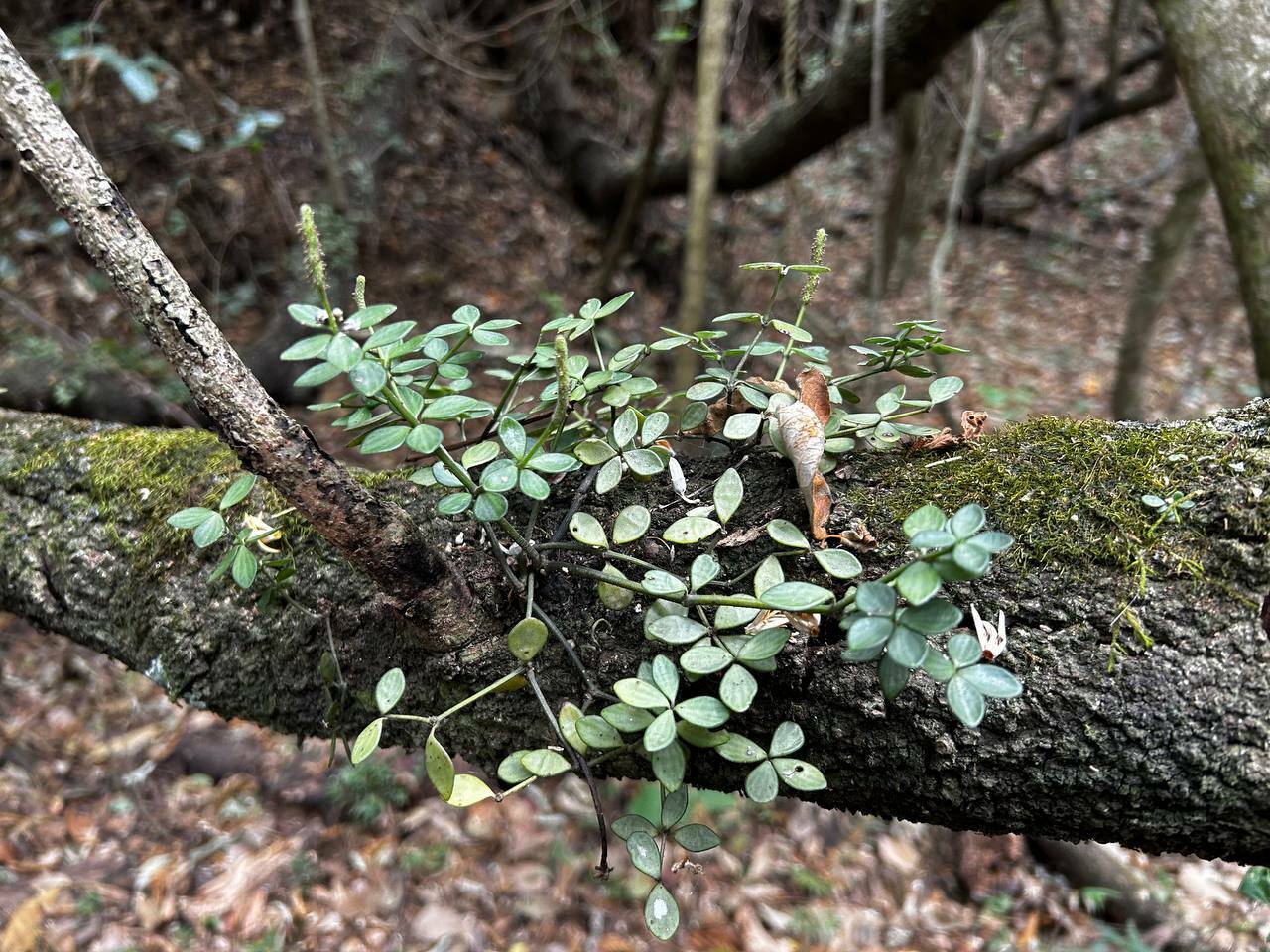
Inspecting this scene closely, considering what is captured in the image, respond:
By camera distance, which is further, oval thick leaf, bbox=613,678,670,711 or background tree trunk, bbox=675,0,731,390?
background tree trunk, bbox=675,0,731,390

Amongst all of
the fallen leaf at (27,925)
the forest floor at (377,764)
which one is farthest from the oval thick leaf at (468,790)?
the fallen leaf at (27,925)

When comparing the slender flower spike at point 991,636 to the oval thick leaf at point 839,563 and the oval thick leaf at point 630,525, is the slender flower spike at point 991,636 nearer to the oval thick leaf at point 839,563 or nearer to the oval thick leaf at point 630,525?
the oval thick leaf at point 839,563

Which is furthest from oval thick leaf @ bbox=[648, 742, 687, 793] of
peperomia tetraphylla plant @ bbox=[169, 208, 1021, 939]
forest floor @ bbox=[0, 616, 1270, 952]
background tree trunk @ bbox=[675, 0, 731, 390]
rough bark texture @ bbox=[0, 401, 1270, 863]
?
background tree trunk @ bbox=[675, 0, 731, 390]

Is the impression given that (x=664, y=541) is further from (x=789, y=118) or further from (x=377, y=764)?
(x=789, y=118)

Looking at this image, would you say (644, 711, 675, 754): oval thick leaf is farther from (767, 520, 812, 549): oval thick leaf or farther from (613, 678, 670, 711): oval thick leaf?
(767, 520, 812, 549): oval thick leaf

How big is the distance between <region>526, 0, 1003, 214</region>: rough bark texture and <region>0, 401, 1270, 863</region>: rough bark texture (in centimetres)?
223

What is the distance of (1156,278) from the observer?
12.0 feet

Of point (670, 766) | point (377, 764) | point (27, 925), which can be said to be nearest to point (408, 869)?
point (377, 764)

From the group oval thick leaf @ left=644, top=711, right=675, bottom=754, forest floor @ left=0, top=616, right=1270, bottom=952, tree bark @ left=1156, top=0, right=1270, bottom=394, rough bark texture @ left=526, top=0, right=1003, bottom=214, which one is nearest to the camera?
oval thick leaf @ left=644, top=711, right=675, bottom=754

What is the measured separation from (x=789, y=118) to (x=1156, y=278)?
179 cm

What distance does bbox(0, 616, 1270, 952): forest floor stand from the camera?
2.47 metres

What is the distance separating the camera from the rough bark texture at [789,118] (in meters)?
2.79

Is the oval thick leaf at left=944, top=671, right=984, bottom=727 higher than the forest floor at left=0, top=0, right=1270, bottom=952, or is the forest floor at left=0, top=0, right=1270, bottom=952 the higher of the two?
the oval thick leaf at left=944, top=671, right=984, bottom=727

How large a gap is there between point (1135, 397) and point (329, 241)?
3.81 meters
